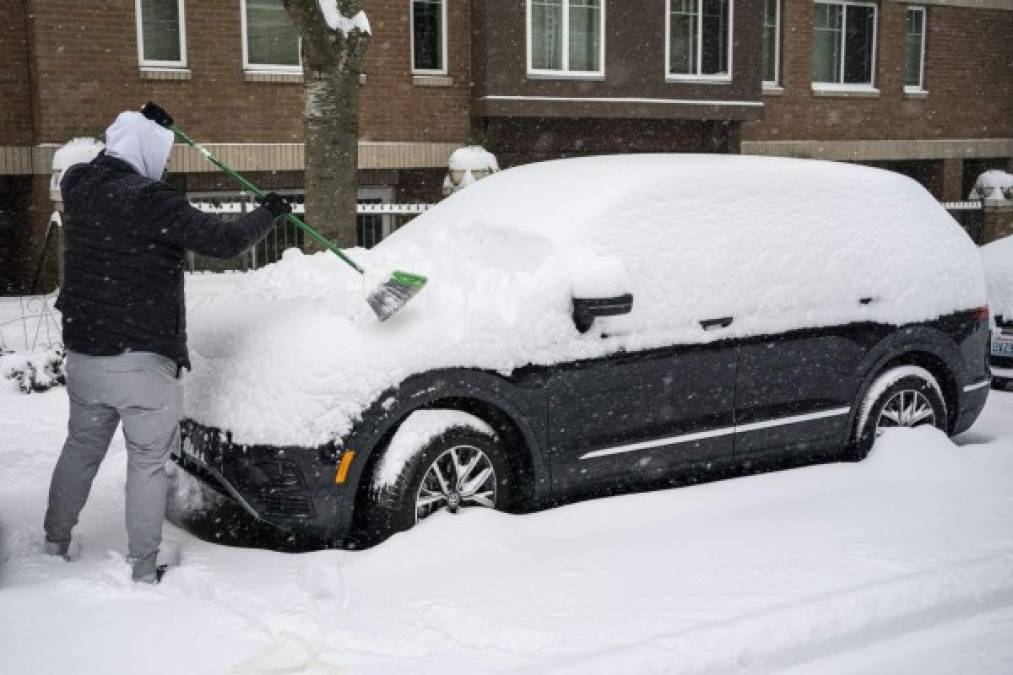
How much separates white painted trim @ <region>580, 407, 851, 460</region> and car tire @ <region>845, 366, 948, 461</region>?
0.16 meters

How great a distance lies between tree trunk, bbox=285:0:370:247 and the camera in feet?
24.9

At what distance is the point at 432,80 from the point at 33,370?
30.3 feet

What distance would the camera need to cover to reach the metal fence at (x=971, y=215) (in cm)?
1577

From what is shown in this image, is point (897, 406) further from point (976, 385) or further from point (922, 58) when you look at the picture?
point (922, 58)

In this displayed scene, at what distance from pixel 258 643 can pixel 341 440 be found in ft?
3.17

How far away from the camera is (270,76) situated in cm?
1447

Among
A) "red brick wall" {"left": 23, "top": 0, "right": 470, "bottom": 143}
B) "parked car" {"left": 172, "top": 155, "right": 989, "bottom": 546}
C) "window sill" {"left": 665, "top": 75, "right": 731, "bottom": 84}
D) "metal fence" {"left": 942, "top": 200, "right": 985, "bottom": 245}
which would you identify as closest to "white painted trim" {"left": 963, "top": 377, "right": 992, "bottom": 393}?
"parked car" {"left": 172, "top": 155, "right": 989, "bottom": 546}

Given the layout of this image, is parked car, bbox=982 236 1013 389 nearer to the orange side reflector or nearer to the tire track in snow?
the tire track in snow

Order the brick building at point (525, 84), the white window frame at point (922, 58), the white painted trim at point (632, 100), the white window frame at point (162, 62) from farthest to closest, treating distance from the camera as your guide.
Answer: the white window frame at point (922, 58)
the white painted trim at point (632, 100)
the white window frame at point (162, 62)
the brick building at point (525, 84)

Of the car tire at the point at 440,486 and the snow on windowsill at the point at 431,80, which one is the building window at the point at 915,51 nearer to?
the snow on windowsill at the point at 431,80

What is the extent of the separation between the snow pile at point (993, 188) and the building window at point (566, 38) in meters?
6.04

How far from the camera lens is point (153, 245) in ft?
13.9

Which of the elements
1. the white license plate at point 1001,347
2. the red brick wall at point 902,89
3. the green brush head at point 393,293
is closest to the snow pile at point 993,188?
the red brick wall at point 902,89

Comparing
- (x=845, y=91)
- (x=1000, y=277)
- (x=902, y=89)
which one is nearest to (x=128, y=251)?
(x=1000, y=277)
